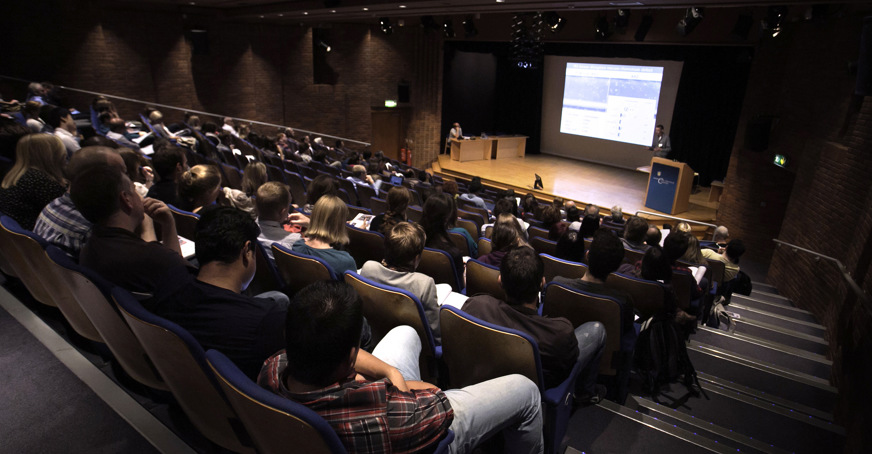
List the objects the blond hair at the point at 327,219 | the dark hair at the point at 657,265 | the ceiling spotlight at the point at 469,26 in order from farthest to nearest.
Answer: the ceiling spotlight at the point at 469,26, the dark hair at the point at 657,265, the blond hair at the point at 327,219

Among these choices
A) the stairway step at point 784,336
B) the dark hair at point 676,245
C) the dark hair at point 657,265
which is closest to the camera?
the dark hair at point 657,265

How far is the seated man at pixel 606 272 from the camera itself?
2604 millimetres

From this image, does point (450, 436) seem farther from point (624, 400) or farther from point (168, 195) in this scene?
point (168, 195)

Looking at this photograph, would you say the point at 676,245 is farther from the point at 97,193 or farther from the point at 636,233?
the point at 97,193

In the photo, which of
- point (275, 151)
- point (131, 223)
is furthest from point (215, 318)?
point (275, 151)

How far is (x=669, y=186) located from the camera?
1004 cm

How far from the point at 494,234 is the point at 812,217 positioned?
5868 millimetres

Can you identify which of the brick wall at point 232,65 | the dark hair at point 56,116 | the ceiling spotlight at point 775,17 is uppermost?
the ceiling spotlight at point 775,17

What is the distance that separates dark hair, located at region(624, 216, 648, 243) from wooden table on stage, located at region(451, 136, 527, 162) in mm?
10142

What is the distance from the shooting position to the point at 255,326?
1653 millimetres

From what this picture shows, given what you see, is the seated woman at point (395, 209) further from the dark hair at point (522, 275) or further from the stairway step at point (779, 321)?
the stairway step at point (779, 321)

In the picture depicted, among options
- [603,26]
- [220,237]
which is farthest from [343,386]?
[603,26]

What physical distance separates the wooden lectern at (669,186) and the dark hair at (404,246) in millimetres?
8896

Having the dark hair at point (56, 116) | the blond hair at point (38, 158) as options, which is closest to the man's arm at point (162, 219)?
the blond hair at point (38, 158)
